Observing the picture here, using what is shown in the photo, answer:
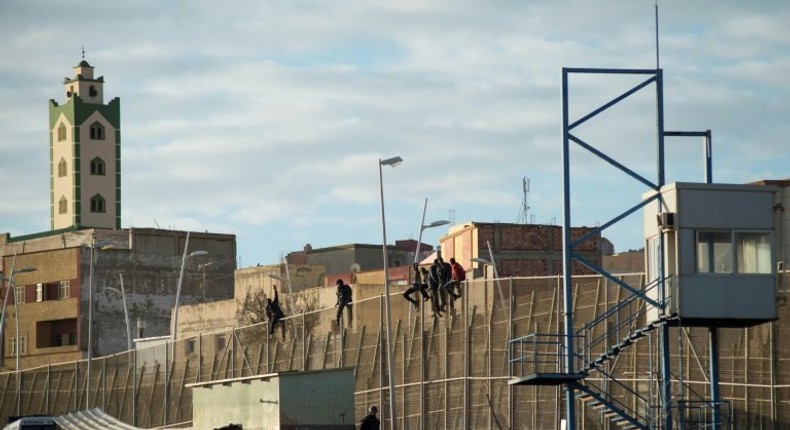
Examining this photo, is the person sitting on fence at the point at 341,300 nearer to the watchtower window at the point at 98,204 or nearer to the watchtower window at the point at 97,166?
the watchtower window at the point at 98,204

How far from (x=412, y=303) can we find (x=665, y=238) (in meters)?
18.3

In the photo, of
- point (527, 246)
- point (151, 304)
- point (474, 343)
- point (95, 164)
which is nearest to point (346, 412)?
point (474, 343)

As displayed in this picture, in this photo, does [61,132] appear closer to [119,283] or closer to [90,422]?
[119,283]

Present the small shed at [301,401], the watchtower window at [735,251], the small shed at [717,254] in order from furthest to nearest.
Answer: the small shed at [301,401] < the watchtower window at [735,251] < the small shed at [717,254]

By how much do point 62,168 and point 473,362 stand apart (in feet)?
428

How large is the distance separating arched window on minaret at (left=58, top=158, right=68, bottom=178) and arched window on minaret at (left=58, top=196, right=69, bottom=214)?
2178mm

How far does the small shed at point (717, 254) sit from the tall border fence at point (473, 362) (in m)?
1.91

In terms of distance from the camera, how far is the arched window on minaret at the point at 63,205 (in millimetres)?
178125

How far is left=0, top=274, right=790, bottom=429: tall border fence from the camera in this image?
45.7 metres

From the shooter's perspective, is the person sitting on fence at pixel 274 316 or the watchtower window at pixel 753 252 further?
the person sitting on fence at pixel 274 316

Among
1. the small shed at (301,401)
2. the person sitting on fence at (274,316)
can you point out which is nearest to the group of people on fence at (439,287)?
the small shed at (301,401)

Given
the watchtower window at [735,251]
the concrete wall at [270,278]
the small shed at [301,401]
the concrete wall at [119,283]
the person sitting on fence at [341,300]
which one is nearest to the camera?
the watchtower window at [735,251]

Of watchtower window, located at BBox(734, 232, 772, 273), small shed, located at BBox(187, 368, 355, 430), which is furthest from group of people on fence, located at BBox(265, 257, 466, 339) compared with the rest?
watchtower window, located at BBox(734, 232, 772, 273)

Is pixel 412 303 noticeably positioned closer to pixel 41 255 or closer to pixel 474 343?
pixel 474 343
